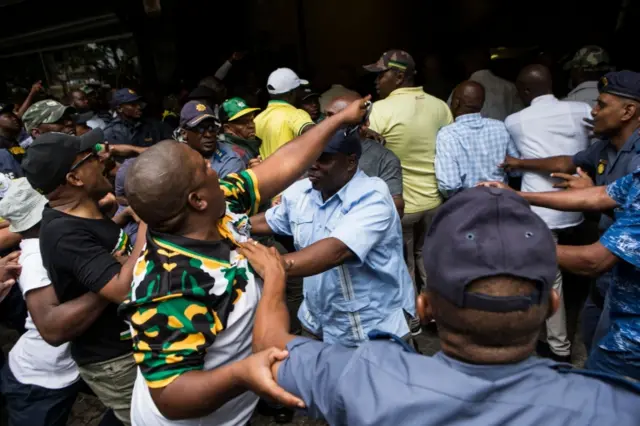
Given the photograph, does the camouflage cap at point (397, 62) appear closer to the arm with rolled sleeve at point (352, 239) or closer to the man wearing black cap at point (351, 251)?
the man wearing black cap at point (351, 251)

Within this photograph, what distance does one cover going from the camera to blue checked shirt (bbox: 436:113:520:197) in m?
3.87

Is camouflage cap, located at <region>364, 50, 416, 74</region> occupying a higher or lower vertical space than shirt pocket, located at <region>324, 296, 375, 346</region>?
higher

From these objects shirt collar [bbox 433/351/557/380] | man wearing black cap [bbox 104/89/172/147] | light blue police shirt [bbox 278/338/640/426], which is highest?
shirt collar [bbox 433/351/557/380]

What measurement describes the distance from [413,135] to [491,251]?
10.8ft

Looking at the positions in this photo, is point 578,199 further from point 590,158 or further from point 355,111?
point 355,111

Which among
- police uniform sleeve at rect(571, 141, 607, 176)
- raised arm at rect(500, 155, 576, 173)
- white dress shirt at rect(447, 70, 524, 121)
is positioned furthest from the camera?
white dress shirt at rect(447, 70, 524, 121)

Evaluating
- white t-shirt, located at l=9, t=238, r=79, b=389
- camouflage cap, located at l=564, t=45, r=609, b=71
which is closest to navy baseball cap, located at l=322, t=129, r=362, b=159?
white t-shirt, located at l=9, t=238, r=79, b=389

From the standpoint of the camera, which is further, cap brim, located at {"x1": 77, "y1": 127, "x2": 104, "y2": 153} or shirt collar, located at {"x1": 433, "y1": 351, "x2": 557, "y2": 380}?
cap brim, located at {"x1": 77, "y1": 127, "x2": 104, "y2": 153}

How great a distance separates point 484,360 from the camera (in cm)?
101

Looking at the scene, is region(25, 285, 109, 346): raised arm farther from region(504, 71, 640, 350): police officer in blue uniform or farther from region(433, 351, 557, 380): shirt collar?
region(504, 71, 640, 350): police officer in blue uniform

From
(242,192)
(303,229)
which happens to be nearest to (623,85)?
(303,229)

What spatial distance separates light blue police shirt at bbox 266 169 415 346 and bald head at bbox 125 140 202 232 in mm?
767

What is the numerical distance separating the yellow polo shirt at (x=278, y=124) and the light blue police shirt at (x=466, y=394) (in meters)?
3.56

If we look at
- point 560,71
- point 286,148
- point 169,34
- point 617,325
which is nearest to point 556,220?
point 617,325
